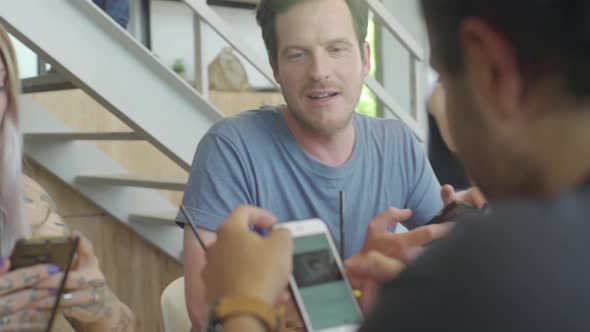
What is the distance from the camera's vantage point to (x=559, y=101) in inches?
17.8

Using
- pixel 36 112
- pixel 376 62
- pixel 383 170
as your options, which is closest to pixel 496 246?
pixel 383 170

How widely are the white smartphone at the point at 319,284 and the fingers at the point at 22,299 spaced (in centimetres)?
43

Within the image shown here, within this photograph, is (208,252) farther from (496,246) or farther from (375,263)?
(496,246)

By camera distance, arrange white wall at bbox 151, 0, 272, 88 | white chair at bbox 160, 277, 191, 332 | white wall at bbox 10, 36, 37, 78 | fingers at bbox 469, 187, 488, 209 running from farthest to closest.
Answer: white wall at bbox 151, 0, 272, 88 < white wall at bbox 10, 36, 37, 78 < white chair at bbox 160, 277, 191, 332 < fingers at bbox 469, 187, 488, 209

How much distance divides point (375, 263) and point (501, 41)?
0.34 m

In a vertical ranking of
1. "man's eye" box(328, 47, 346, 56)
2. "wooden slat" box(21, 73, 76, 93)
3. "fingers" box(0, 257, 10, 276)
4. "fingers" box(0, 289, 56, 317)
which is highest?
"man's eye" box(328, 47, 346, 56)

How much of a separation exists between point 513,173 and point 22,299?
0.77 metres

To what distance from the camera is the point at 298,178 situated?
4.22ft

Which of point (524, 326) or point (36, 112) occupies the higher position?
point (524, 326)

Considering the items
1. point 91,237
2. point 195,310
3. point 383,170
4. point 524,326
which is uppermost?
point 524,326

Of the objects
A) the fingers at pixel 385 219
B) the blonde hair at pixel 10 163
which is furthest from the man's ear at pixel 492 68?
the blonde hair at pixel 10 163

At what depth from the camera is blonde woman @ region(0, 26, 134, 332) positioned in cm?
97

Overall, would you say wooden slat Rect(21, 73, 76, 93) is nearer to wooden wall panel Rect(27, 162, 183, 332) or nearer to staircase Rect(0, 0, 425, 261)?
staircase Rect(0, 0, 425, 261)

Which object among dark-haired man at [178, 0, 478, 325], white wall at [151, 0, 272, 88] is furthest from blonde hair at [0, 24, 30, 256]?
white wall at [151, 0, 272, 88]
